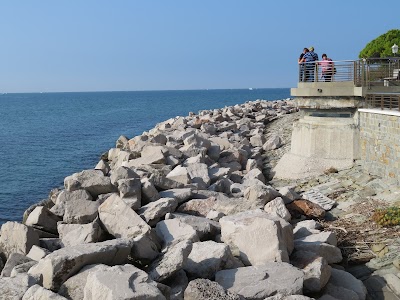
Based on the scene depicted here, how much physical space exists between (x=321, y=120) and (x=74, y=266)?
965 cm

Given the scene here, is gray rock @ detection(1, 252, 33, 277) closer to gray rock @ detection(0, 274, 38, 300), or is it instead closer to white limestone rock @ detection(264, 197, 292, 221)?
gray rock @ detection(0, 274, 38, 300)

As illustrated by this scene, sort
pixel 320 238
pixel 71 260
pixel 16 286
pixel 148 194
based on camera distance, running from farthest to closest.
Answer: pixel 148 194 < pixel 320 238 < pixel 71 260 < pixel 16 286

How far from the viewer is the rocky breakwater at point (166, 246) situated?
6133mm

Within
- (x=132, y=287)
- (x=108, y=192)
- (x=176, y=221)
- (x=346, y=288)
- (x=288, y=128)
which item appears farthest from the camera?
(x=288, y=128)

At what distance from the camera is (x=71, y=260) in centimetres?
630

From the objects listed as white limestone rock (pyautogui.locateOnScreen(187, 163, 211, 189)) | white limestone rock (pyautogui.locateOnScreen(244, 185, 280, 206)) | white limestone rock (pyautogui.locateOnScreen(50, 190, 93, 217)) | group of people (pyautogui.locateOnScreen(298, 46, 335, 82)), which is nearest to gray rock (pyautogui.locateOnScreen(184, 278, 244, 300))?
white limestone rock (pyautogui.locateOnScreen(244, 185, 280, 206))

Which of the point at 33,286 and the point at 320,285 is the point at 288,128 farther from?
the point at 33,286

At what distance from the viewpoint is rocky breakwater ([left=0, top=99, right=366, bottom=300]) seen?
613 centimetres

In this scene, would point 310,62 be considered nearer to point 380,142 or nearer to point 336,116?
point 336,116

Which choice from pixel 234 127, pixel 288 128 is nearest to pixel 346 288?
pixel 288 128

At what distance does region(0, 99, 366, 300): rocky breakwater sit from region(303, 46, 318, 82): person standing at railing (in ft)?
16.0

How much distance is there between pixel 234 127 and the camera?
21.9 m

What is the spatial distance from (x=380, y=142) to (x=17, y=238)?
28.7ft

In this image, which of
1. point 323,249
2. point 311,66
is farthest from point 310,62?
point 323,249
